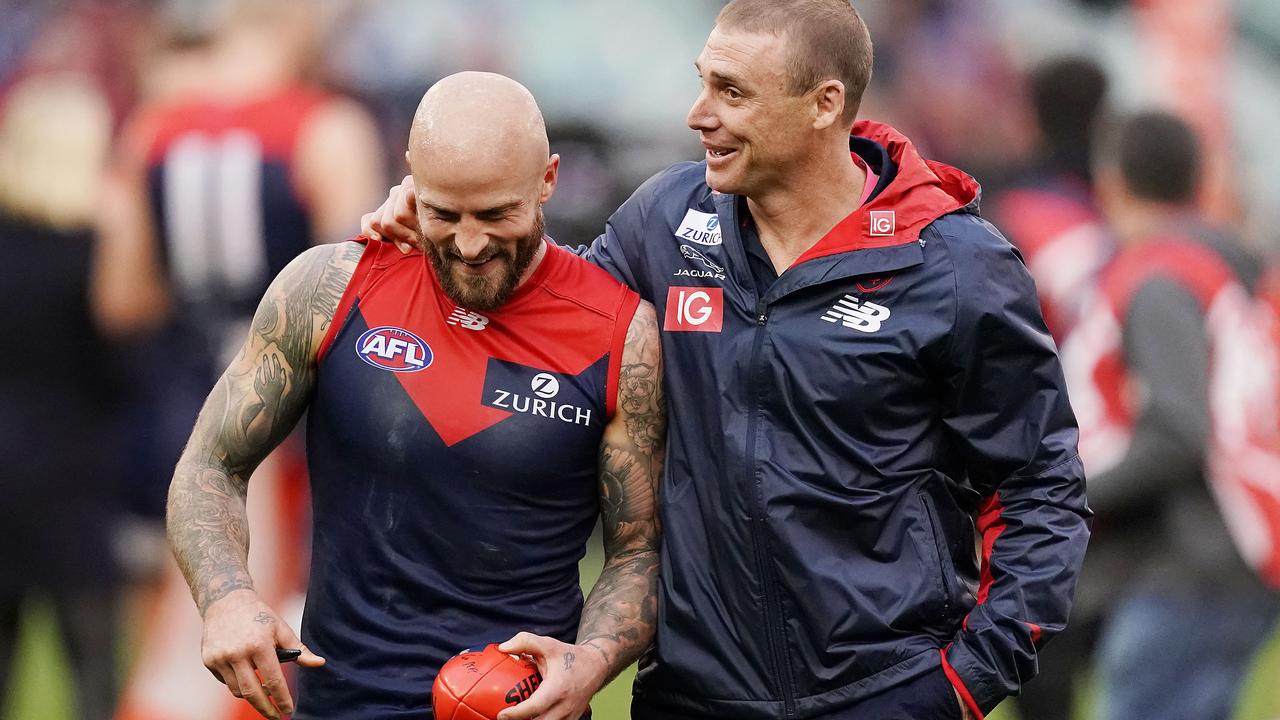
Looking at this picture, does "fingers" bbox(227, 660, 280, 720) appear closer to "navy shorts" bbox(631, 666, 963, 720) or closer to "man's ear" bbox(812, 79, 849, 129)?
"navy shorts" bbox(631, 666, 963, 720)

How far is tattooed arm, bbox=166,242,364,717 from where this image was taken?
400cm

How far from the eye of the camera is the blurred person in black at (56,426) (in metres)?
7.26

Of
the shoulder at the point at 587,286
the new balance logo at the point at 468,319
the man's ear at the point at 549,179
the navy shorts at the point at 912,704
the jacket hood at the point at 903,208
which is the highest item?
the man's ear at the point at 549,179

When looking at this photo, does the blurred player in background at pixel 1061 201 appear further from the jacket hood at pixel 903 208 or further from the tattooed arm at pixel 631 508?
the tattooed arm at pixel 631 508

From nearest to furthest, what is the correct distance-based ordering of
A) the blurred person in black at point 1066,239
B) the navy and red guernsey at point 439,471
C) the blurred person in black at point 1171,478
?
the navy and red guernsey at point 439,471 < the blurred person in black at point 1171,478 < the blurred person in black at point 1066,239

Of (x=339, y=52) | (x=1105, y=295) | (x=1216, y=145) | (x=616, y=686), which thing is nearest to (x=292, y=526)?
(x=616, y=686)

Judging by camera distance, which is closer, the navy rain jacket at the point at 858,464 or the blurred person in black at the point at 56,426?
the navy rain jacket at the point at 858,464

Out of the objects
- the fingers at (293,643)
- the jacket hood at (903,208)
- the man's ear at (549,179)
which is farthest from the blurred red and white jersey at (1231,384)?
the fingers at (293,643)

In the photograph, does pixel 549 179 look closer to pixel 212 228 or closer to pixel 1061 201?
pixel 212 228

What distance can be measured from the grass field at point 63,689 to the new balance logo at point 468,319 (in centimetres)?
388

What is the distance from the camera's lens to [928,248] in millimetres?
4062

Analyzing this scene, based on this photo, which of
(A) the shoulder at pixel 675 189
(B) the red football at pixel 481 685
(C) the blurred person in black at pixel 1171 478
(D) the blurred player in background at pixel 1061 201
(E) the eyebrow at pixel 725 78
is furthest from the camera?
(D) the blurred player in background at pixel 1061 201

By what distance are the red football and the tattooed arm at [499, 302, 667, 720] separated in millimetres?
223

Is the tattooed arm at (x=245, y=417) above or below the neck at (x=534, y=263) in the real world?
below
